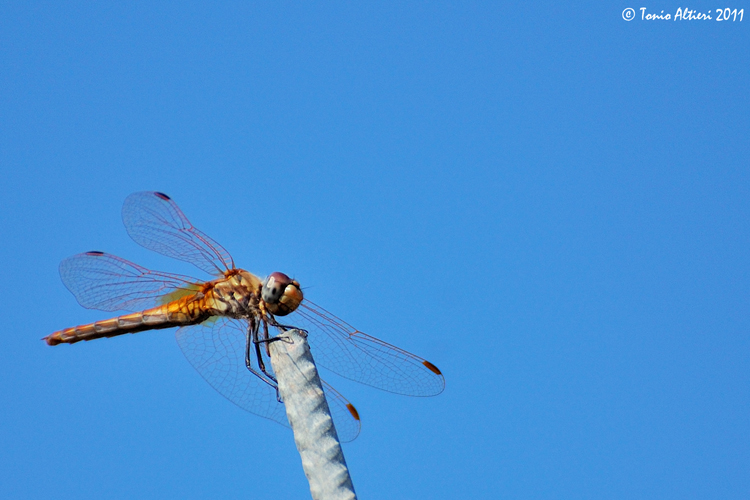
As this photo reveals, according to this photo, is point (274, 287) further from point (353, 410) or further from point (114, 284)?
point (114, 284)

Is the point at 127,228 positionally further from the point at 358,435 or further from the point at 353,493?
the point at 353,493

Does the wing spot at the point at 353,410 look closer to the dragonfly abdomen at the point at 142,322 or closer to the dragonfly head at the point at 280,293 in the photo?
the dragonfly head at the point at 280,293

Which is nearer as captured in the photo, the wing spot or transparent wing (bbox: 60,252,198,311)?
the wing spot

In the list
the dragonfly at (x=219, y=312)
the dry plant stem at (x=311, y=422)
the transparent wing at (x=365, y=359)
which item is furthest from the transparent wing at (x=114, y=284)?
the dry plant stem at (x=311, y=422)

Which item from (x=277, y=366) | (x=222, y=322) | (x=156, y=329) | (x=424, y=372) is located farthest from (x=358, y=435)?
(x=277, y=366)

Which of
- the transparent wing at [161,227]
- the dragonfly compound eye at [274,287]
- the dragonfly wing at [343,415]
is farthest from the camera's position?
the transparent wing at [161,227]

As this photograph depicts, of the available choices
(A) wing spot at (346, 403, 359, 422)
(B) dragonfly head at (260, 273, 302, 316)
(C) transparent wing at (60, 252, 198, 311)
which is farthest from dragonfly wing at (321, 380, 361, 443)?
(C) transparent wing at (60, 252, 198, 311)

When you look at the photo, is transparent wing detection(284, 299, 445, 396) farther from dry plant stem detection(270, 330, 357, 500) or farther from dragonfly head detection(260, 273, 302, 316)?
dry plant stem detection(270, 330, 357, 500)
